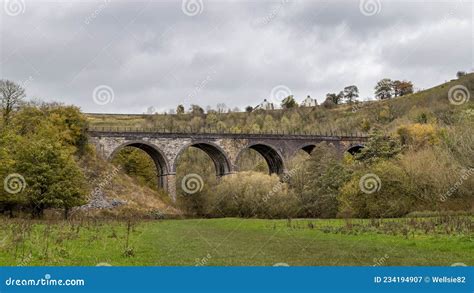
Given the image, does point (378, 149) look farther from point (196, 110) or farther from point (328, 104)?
point (328, 104)

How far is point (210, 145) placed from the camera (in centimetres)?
6412

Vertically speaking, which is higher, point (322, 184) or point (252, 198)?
point (322, 184)

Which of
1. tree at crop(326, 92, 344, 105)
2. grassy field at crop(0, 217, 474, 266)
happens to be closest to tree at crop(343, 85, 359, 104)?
tree at crop(326, 92, 344, 105)

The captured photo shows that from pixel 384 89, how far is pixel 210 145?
4665 inches

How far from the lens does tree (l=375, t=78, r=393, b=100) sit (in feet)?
553

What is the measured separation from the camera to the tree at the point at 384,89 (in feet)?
553

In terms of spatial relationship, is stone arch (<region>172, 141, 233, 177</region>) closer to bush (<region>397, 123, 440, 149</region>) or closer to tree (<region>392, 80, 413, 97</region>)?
bush (<region>397, 123, 440, 149</region>)

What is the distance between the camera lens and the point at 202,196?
5591 cm

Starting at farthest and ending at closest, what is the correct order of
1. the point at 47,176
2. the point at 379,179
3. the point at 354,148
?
the point at 354,148, the point at 47,176, the point at 379,179

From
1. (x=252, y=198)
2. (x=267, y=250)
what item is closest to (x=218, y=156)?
(x=252, y=198)

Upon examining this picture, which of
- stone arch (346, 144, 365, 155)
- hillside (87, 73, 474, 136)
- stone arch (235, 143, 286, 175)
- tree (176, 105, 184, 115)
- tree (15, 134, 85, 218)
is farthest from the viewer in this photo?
tree (176, 105, 184, 115)

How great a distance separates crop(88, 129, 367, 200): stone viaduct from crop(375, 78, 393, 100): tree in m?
102

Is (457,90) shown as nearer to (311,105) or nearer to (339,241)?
(311,105)

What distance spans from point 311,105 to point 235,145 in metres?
105
